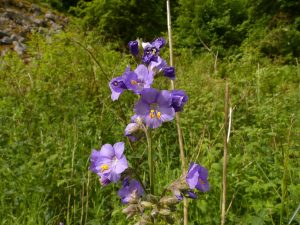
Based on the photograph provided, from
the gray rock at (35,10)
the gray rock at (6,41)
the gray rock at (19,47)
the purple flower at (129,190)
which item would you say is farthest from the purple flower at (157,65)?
the gray rock at (35,10)

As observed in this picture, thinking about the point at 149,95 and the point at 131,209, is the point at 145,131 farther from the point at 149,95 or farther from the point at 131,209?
the point at 131,209

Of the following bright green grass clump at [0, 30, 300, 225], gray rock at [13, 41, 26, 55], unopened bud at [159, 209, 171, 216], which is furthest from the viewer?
gray rock at [13, 41, 26, 55]

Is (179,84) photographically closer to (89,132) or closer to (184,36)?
(89,132)

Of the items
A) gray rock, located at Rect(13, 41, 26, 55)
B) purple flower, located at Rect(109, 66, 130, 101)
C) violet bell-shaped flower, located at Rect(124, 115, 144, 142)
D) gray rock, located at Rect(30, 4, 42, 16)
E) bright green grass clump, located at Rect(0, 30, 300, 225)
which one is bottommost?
bright green grass clump, located at Rect(0, 30, 300, 225)

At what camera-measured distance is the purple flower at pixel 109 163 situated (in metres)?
1.22

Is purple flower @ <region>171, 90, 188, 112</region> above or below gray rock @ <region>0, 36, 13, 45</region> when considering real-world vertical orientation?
below

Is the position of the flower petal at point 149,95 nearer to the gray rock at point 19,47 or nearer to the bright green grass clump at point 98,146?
the bright green grass clump at point 98,146

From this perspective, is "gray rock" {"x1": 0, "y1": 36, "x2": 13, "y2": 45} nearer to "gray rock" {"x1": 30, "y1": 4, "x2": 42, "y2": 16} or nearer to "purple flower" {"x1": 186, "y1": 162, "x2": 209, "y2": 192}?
"gray rock" {"x1": 30, "y1": 4, "x2": 42, "y2": 16}

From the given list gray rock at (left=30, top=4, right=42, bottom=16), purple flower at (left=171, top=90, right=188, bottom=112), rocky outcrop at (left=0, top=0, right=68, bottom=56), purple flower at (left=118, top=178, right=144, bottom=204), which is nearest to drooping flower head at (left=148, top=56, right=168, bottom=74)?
purple flower at (left=171, top=90, right=188, bottom=112)

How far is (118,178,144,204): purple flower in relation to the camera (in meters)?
1.23

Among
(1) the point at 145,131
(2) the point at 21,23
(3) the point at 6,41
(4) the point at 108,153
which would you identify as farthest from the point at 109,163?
(2) the point at 21,23

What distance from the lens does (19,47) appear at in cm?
852

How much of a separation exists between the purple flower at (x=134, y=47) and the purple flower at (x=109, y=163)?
0.29 meters

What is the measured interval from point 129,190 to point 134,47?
0.44m
